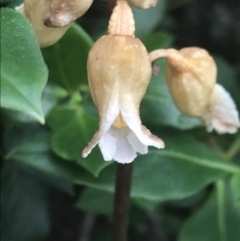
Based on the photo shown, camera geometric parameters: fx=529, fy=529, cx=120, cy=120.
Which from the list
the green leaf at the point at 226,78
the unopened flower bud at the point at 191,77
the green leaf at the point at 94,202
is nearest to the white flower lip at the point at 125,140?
the unopened flower bud at the point at 191,77

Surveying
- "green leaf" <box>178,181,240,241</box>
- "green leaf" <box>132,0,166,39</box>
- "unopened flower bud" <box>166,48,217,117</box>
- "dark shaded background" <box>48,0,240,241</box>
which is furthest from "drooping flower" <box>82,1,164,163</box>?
"dark shaded background" <box>48,0,240,241</box>

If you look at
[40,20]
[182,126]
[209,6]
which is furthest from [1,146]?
[209,6]

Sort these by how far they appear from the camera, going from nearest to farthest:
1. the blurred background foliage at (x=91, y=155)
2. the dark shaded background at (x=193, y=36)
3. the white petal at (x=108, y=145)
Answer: the white petal at (x=108, y=145)
the blurred background foliage at (x=91, y=155)
the dark shaded background at (x=193, y=36)

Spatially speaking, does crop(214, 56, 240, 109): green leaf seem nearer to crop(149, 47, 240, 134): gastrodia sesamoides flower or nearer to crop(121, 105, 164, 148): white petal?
crop(149, 47, 240, 134): gastrodia sesamoides flower

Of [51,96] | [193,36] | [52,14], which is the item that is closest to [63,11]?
A: [52,14]

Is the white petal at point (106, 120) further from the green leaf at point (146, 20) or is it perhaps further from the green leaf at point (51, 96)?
the green leaf at point (146, 20)
